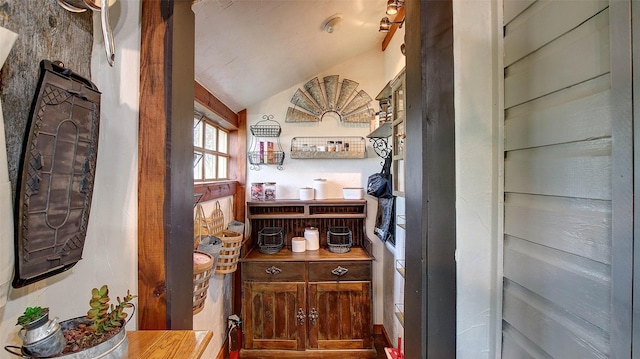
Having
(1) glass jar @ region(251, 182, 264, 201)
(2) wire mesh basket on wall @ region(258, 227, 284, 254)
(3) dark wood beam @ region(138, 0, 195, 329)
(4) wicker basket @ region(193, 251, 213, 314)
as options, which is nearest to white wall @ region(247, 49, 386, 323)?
(1) glass jar @ region(251, 182, 264, 201)

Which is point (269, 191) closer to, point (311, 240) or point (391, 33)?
point (311, 240)

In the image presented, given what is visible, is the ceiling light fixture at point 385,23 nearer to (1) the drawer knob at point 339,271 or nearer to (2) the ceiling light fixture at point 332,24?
(2) the ceiling light fixture at point 332,24

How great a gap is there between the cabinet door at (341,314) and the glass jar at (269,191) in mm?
836

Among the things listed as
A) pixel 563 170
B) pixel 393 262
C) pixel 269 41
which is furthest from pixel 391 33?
pixel 563 170

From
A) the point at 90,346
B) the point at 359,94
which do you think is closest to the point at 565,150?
the point at 90,346

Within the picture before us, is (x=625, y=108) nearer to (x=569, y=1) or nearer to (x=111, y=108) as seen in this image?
(x=569, y=1)

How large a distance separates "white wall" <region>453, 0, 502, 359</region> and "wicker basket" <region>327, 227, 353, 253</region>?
1.63 metres

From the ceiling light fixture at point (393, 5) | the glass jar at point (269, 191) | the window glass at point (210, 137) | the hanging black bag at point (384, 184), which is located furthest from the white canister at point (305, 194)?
the ceiling light fixture at point (393, 5)

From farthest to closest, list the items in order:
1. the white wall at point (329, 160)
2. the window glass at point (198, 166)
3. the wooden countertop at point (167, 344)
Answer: the white wall at point (329, 160) < the window glass at point (198, 166) < the wooden countertop at point (167, 344)

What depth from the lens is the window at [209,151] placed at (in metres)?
1.83

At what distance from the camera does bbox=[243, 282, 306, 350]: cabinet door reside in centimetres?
208

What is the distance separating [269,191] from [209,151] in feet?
2.08

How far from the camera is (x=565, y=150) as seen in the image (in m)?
0.52

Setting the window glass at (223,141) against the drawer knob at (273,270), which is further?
the window glass at (223,141)
